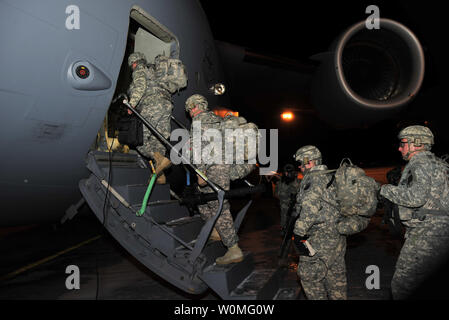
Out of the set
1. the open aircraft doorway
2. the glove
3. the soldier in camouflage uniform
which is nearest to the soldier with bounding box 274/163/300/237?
the open aircraft doorway

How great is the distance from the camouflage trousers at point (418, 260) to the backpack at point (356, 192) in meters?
0.54

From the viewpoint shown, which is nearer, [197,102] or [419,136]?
[419,136]

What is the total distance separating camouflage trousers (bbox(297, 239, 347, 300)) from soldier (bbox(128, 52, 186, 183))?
215 cm

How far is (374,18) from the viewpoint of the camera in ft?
21.6

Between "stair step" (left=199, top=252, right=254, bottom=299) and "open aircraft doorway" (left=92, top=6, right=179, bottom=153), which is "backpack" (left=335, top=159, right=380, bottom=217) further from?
"open aircraft doorway" (left=92, top=6, right=179, bottom=153)

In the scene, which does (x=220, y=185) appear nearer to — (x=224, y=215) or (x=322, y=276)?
(x=224, y=215)

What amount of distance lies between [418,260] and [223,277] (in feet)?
6.45

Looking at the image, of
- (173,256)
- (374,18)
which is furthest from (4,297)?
(374,18)

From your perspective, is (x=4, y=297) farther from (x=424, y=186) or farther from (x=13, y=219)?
(x=424, y=186)

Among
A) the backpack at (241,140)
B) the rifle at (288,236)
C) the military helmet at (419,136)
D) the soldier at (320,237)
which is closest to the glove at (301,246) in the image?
the soldier at (320,237)

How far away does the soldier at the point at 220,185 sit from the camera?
13.3 ft

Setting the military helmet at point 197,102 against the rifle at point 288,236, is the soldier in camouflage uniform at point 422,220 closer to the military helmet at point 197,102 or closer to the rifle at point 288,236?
the rifle at point 288,236

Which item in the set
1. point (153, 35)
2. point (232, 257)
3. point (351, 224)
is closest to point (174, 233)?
point (232, 257)

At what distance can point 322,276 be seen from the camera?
3.80m
